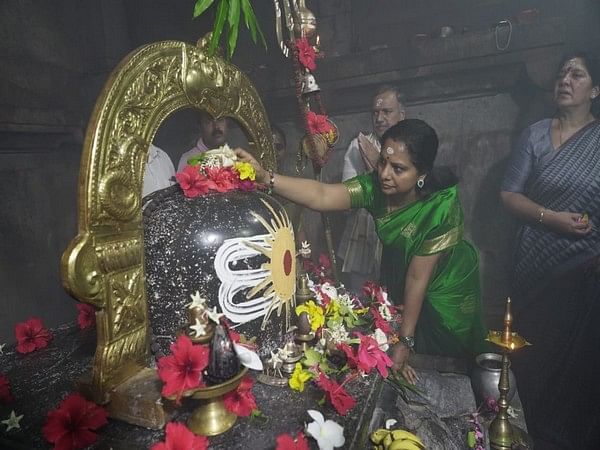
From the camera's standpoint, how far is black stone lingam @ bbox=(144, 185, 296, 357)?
1972 mm

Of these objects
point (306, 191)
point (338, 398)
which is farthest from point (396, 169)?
point (338, 398)

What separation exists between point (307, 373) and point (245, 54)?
5.50 m

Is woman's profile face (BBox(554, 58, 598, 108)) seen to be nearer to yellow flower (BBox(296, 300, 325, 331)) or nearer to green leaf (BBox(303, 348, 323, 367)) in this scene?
yellow flower (BBox(296, 300, 325, 331))

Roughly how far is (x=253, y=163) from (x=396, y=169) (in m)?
1.22

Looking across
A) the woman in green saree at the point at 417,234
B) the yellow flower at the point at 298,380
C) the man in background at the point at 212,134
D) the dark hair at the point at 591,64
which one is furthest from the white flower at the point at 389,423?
the dark hair at the point at 591,64

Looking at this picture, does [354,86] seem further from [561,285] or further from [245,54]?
[561,285]

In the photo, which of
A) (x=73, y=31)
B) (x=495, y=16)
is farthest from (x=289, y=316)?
(x=73, y=31)

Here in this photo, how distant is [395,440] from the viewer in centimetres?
172

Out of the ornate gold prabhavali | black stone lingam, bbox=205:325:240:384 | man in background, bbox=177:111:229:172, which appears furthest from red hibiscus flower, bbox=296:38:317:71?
black stone lingam, bbox=205:325:240:384

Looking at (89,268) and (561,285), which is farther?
(561,285)

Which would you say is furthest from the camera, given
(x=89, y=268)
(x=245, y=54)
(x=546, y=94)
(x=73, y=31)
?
(x=245, y=54)

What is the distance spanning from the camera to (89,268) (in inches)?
62.7

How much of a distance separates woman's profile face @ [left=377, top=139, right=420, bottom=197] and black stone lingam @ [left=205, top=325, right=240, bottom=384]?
210cm

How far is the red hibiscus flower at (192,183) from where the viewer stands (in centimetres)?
217
